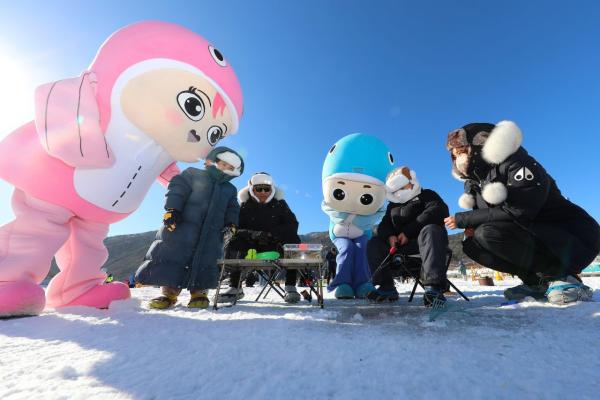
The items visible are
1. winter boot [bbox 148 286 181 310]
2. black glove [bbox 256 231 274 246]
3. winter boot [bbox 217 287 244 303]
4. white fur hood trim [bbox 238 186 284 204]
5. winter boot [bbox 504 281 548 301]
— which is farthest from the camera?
white fur hood trim [bbox 238 186 284 204]

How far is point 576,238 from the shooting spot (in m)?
2.56

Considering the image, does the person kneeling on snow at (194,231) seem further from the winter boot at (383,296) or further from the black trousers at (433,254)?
the black trousers at (433,254)

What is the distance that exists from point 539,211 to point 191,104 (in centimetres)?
365

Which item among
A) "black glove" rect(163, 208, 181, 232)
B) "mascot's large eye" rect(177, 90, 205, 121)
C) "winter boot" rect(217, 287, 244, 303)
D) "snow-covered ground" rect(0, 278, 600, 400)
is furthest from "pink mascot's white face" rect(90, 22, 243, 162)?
"snow-covered ground" rect(0, 278, 600, 400)

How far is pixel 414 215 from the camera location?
3.41m

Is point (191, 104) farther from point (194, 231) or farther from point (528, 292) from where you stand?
point (528, 292)

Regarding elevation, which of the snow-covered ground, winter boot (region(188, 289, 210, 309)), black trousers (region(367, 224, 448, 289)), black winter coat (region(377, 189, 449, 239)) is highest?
black winter coat (region(377, 189, 449, 239))

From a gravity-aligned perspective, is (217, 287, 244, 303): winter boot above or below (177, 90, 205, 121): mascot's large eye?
below

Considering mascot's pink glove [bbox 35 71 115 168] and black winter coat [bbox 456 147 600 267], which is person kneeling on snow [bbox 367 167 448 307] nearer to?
black winter coat [bbox 456 147 600 267]

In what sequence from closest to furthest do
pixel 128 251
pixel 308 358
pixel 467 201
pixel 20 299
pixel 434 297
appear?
pixel 308 358
pixel 20 299
pixel 434 297
pixel 467 201
pixel 128 251

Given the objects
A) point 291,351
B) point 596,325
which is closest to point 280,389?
point 291,351

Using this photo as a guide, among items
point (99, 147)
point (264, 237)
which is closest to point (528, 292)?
point (264, 237)

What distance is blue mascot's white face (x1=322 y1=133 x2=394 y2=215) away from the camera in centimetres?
447

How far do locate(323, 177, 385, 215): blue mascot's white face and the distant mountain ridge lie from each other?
22.7 metres
